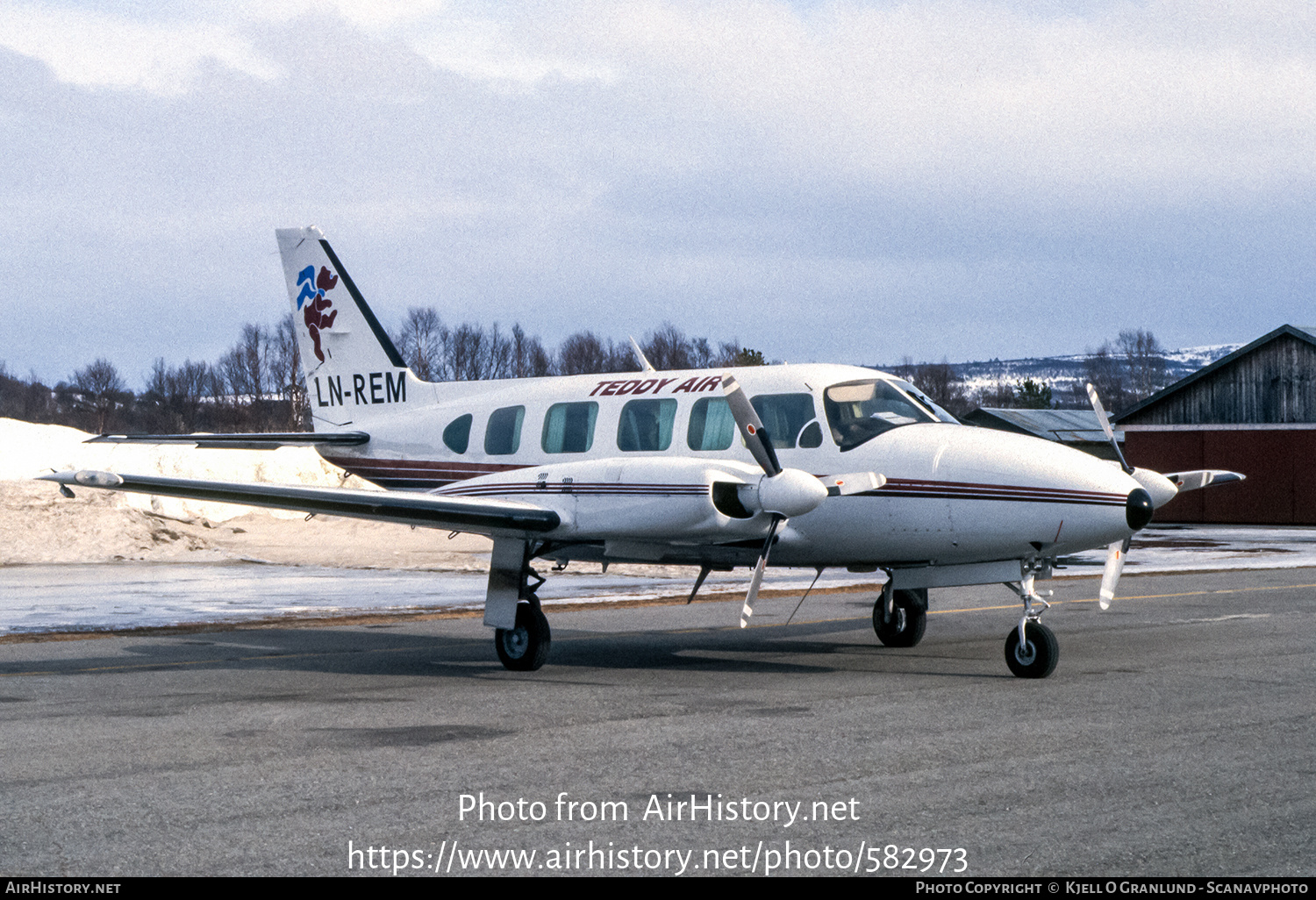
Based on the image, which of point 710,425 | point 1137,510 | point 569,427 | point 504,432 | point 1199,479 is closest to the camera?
point 1137,510

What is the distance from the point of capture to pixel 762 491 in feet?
39.8

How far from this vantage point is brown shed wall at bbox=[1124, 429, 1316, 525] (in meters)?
41.8

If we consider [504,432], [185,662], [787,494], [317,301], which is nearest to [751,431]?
[787,494]

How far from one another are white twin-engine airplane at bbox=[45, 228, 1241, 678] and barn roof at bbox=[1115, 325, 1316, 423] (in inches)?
1273

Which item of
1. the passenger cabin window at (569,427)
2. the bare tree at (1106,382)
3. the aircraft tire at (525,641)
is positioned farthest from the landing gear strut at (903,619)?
the bare tree at (1106,382)

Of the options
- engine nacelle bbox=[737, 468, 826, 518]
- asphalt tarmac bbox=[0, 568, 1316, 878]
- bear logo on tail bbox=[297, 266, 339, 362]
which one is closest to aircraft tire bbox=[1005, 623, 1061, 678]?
asphalt tarmac bbox=[0, 568, 1316, 878]

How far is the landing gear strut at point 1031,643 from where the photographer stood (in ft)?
39.2

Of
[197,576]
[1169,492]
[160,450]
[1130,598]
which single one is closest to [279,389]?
[160,450]

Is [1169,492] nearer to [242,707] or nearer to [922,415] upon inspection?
[922,415]

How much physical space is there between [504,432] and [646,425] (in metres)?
2.00

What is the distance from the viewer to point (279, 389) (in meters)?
98.2

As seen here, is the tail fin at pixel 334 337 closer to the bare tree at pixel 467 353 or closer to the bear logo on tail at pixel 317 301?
the bear logo on tail at pixel 317 301

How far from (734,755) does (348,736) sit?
288 centimetres

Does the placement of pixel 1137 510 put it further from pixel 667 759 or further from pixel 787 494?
pixel 667 759
